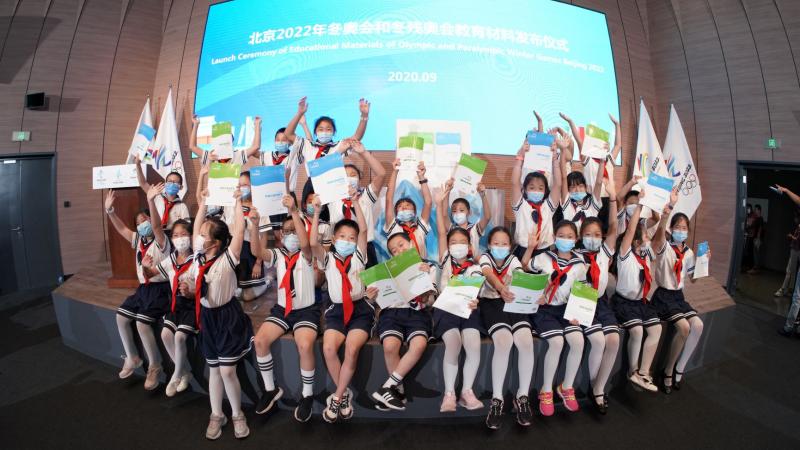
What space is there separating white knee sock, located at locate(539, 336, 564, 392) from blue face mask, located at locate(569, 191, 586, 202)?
151 centimetres

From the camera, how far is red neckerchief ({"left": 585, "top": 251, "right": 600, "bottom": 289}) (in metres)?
2.90

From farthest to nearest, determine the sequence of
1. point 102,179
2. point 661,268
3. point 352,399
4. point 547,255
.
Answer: point 102,179
point 661,268
point 547,255
point 352,399

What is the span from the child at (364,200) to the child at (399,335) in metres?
0.62

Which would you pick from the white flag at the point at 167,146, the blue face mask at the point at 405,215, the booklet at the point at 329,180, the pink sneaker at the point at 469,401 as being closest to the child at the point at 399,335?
the blue face mask at the point at 405,215

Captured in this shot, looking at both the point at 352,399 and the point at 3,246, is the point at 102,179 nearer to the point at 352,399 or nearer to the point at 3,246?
the point at 352,399

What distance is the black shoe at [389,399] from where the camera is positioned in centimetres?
244

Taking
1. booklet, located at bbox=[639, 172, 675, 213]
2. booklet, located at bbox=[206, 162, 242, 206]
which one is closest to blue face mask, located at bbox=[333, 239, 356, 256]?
booklet, located at bbox=[206, 162, 242, 206]

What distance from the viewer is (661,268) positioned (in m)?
3.20

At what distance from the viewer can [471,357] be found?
2533 millimetres

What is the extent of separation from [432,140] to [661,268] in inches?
93.4

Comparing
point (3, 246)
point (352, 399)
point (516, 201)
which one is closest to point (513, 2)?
point (516, 201)

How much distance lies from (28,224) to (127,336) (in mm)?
4914

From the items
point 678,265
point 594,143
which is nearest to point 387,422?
point 678,265

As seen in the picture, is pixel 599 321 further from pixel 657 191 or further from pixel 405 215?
pixel 405 215
